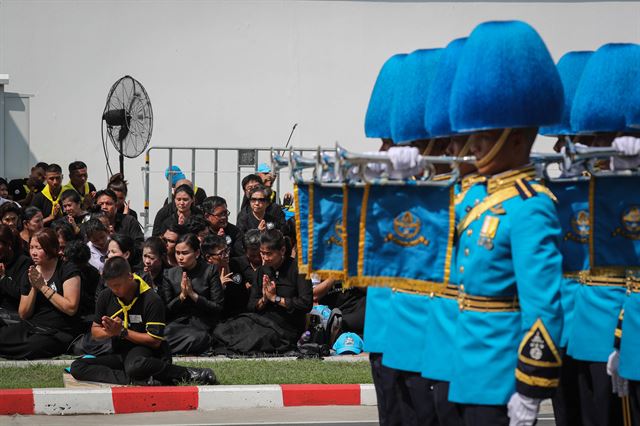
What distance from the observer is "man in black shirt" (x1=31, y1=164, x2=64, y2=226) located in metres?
12.8

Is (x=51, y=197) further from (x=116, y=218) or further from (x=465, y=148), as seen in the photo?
(x=465, y=148)

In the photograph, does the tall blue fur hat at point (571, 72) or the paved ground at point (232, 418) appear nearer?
the tall blue fur hat at point (571, 72)

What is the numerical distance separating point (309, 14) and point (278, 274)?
7566mm

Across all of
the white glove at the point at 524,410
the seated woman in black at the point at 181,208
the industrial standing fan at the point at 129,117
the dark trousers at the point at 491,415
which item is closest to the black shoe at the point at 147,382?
the seated woman in black at the point at 181,208

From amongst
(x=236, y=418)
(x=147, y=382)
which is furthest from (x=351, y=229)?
(x=147, y=382)

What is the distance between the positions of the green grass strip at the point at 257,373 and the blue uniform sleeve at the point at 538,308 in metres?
4.72

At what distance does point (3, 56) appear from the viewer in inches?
655

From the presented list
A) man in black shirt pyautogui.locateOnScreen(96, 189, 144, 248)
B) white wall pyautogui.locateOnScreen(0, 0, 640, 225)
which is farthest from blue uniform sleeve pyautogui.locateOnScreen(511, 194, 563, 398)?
white wall pyautogui.locateOnScreen(0, 0, 640, 225)

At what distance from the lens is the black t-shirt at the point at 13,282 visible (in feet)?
32.8

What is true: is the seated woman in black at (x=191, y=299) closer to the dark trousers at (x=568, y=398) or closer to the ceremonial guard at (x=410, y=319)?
the ceremonial guard at (x=410, y=319)

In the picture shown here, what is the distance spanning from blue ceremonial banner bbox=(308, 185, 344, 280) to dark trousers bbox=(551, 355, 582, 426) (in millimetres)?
1197

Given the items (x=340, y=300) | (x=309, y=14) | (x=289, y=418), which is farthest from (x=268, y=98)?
(x=289, y=418)

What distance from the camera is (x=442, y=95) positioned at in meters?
5.07

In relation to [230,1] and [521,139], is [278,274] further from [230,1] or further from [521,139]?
[230,1]
